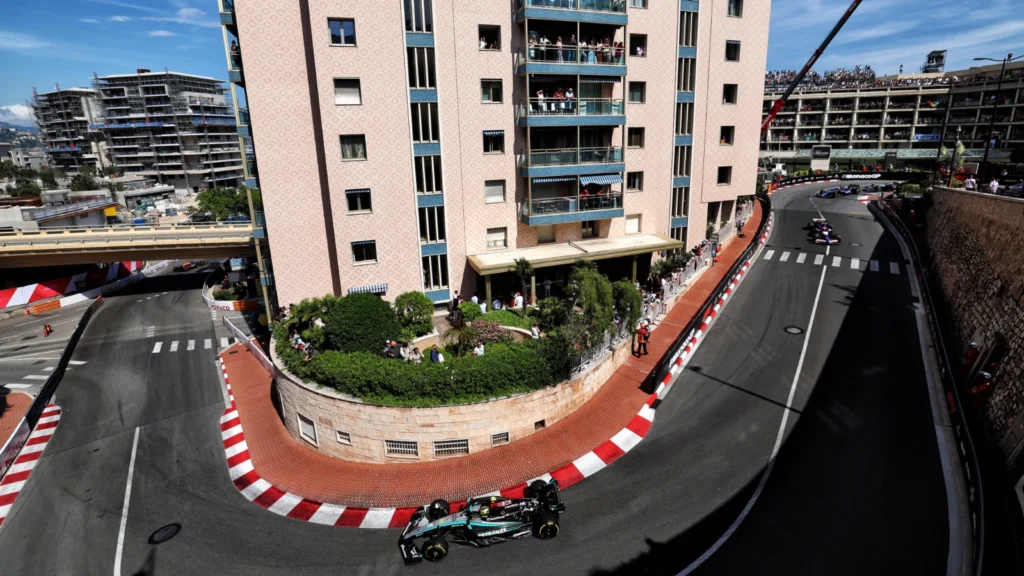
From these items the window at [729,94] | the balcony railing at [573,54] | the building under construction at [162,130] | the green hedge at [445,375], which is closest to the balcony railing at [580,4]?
the balcony railing at [573,54]

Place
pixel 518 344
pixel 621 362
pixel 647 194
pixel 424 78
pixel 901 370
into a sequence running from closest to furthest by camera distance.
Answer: pixel 518 344, pixel 901 370, pixel 621 362, pixel 424 78, pixel 647 194

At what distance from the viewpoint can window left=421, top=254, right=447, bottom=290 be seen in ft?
99.4

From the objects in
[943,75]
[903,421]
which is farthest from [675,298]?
[943,75]

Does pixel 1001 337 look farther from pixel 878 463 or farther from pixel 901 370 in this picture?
pixel 878 463

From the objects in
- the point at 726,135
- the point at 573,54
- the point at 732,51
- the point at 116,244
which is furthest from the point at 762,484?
the point at 116,244

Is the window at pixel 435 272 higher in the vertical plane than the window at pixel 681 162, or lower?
lower

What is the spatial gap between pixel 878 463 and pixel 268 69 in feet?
104

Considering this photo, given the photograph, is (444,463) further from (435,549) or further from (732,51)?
Answer: (732,51)

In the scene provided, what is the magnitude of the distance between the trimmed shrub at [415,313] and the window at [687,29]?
24.4 metres

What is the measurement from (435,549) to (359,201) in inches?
759

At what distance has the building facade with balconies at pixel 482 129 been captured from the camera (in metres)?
26.2

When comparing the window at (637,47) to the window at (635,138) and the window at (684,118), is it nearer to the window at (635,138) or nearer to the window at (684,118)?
the window at (684,118)

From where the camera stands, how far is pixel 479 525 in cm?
1495

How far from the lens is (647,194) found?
35375 mm
